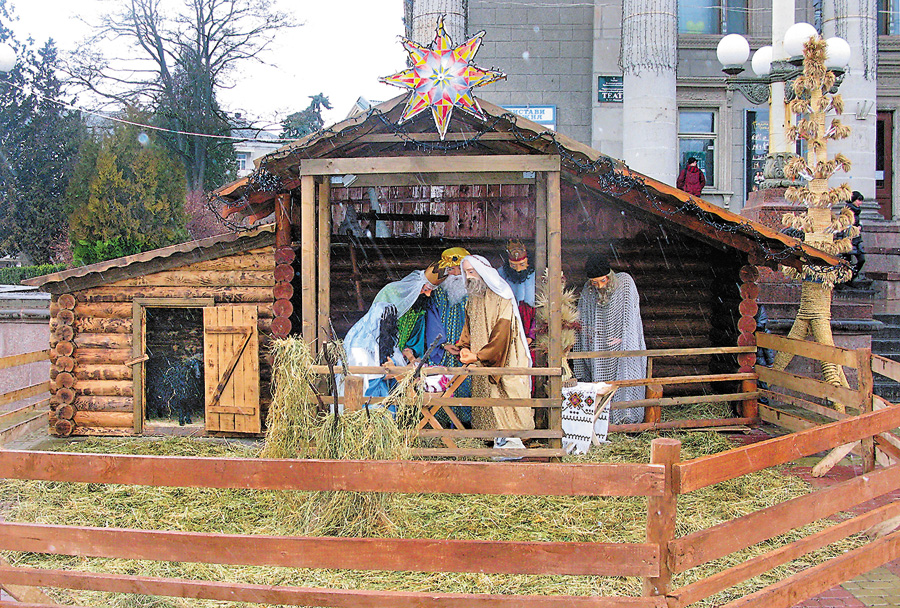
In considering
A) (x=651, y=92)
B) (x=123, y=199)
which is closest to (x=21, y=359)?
(x=123, y=199)

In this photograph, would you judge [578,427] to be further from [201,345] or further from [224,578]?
[201,345]

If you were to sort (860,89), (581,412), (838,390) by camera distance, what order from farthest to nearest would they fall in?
1. (860,89)
2. (581,412)
3. (838,390)

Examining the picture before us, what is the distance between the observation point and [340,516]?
5137mm

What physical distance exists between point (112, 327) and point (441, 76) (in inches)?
222

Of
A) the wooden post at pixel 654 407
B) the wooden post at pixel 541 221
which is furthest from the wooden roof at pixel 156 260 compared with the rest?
the wooden post at pixel 654 407

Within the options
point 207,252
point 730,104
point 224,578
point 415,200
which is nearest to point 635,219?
point 415,200

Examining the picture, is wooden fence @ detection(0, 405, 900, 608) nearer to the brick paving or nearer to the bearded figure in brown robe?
the brick paving

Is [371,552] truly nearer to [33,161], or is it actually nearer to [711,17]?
[711,17]

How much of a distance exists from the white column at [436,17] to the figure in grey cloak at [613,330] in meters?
7.88

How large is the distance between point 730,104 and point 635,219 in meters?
9.69

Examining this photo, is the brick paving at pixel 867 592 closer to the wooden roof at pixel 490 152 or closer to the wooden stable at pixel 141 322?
the wooden roof at pixel 490 152

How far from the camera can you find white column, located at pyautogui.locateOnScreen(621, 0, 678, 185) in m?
14.2

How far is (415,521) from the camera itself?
223 inches

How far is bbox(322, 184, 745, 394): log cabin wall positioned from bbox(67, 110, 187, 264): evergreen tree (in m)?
8.26
